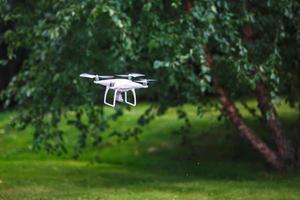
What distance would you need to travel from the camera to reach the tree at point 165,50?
32.1 feet

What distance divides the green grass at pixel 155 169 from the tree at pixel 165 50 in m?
0.89

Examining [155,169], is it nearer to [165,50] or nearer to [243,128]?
[243,128]

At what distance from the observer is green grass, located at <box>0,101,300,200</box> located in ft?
34.4

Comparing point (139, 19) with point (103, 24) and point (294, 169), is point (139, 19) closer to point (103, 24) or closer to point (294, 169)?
point (103, 24)

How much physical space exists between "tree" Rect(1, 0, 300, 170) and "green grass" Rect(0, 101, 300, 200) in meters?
0.89

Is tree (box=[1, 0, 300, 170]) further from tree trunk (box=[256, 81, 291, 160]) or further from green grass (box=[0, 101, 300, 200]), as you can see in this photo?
green grass (box=[0, 101, 300, 200])

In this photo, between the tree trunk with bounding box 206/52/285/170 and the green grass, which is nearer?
the green grass

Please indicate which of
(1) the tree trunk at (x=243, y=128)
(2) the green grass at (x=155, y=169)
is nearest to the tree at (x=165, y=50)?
(1) the tree trunk at (x=243, y=128)

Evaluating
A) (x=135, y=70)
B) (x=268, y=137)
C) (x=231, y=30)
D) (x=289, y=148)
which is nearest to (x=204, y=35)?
(x=231, y=30)

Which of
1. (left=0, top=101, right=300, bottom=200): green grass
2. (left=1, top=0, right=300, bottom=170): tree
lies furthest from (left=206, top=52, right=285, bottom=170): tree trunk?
(left=0, top=101, right=300, bottom=200): green grass

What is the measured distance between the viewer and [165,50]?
10.2 meters

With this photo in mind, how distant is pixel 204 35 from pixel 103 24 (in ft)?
5.79

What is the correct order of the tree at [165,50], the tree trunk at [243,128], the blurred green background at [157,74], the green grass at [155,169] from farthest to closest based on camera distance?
the tree trunk at [243,128] < the green grass at [155,169] < the blurred green background at [157,74] < the tree at [165,50]

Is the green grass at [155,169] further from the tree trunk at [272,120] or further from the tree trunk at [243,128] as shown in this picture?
the tree trunk at [272,120]
